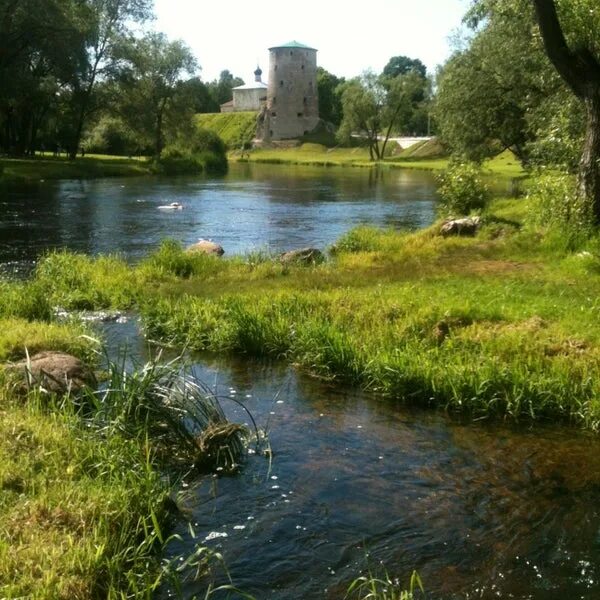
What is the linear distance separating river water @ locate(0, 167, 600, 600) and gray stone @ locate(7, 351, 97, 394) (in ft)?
6.22

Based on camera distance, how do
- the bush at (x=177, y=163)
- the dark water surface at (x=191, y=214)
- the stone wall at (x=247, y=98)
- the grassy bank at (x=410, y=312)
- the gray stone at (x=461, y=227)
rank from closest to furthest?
the grassy bank at (x=410, y=312) → the gray stone at (x=461, y=227) → the dark water surface at (x=191, y=214) → the bush at (x=177, y=163) → the stone wall at (x=247, y=98)

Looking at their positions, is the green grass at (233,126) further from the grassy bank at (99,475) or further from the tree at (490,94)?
the grassy bank at (99,475)

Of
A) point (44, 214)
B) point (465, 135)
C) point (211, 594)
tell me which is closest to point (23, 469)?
point (211, 594)

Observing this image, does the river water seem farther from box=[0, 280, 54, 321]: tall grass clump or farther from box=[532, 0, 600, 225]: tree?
box=[532, 0, 600, 225]: tree

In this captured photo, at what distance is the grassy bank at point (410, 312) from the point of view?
10.4 m

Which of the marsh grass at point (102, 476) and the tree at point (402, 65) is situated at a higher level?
the tree at point (402, 65)

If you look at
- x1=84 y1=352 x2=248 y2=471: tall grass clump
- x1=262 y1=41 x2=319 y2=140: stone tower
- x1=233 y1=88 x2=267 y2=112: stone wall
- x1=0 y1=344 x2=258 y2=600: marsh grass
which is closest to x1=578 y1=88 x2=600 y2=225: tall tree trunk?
x1=0 y1=344 x2=258 y2=600: marsh grass

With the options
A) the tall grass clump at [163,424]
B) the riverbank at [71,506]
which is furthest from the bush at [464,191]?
the riverbank at [71,506]

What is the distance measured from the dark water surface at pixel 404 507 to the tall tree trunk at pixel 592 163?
1033cm

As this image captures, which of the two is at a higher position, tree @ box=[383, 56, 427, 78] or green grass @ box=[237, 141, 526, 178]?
tree @ box=[383, 56, 427, 78]

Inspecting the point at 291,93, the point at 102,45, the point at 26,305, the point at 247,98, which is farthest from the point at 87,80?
the point at 247,98

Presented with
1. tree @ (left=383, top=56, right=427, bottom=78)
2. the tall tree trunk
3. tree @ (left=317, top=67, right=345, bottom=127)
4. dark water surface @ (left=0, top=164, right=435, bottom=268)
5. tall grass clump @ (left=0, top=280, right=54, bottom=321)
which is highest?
tree @ (left=383, top=56, right=427, bottom=78)

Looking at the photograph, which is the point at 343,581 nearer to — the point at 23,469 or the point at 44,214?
the point at 23,469

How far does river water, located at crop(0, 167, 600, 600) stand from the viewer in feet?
21.1
